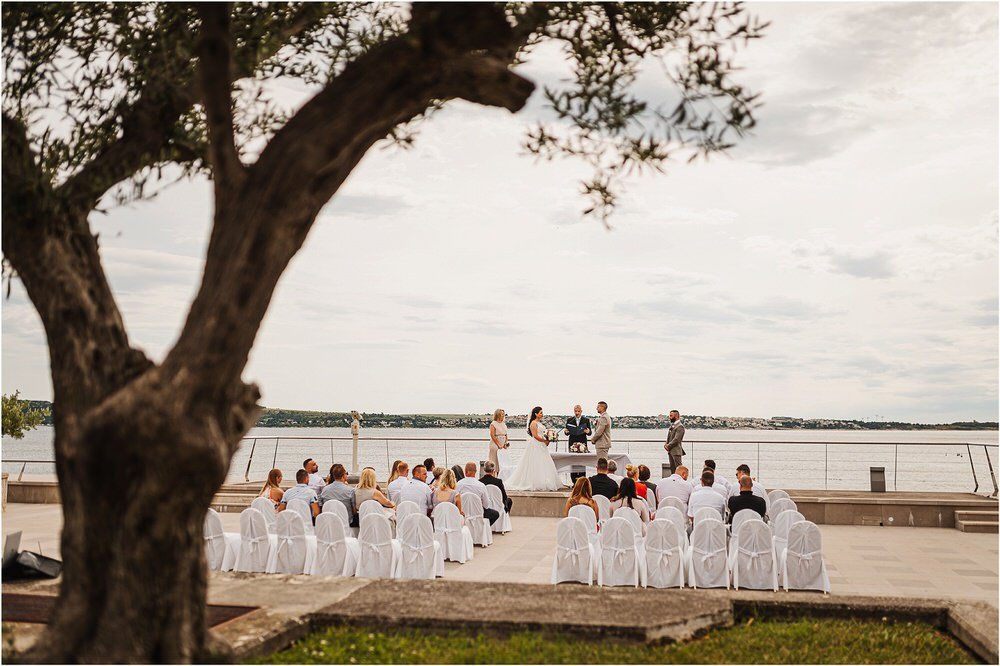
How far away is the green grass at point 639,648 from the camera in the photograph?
5812 millimetres

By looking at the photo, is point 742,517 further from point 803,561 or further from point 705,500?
point 705,500

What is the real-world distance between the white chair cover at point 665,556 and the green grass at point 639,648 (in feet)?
11.2

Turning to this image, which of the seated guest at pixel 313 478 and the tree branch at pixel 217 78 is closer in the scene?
the tree branch at pixel 217 78

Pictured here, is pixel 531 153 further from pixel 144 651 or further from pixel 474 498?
pixel 474 498

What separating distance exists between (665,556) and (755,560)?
3.50 ft

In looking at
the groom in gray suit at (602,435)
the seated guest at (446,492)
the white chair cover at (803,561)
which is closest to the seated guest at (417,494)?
the seated guest at (446,492)

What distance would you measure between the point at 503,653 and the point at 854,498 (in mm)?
14295

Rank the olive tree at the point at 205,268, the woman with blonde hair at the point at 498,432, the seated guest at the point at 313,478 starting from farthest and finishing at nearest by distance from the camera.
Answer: the woman with blonde hair at the point at 498,432 < the seated guest at the point at 313,478 < the olive tree at the point at 205,268

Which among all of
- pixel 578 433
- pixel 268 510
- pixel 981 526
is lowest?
pixel 981 526

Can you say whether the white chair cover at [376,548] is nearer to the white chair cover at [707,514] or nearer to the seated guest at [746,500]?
the white chair cover at [707,514]

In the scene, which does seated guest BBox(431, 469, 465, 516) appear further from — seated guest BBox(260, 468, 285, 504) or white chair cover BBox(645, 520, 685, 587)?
white chair cover BBox(645, 520, 685, 587)

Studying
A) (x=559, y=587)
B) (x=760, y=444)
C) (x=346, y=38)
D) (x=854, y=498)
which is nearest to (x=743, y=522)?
(x=559, y=587)

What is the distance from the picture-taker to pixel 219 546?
36.0 ft

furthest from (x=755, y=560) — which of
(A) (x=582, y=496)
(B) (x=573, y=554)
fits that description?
(A) (x=582, y=496)
